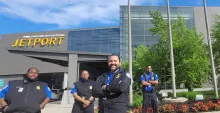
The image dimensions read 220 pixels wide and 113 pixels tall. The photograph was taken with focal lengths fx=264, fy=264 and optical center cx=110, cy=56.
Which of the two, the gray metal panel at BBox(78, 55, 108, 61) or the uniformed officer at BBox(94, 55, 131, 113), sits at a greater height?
the gray metal panel at BBox(78, 55, 108, 61)

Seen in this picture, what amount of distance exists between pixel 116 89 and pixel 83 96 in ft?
10.9

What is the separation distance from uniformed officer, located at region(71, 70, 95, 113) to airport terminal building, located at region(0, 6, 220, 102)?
2195cm

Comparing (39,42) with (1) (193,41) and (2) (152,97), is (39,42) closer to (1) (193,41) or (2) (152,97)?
(1) (193,41)

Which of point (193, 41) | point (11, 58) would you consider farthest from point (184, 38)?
point (11, 58)

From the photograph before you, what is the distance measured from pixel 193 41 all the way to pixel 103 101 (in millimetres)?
20159

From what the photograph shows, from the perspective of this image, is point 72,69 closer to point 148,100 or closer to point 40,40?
point 148,100

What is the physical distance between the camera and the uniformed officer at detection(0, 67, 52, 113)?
4.63m

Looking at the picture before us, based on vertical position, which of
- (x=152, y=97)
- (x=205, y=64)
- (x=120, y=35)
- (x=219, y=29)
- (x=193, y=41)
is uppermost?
(x=120, y=35)

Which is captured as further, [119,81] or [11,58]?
[11,58]

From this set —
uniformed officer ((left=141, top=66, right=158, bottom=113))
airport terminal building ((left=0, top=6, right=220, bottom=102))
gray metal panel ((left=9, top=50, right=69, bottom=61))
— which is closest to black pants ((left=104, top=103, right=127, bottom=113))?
uniformed officer ((left=141, top=66, right=158, bottom=113))

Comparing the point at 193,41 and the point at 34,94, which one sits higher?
the point at 193,41

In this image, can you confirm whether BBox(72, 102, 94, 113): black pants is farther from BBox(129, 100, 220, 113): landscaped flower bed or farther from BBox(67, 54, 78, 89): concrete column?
BBox(67, 54, 78, 89): concrete column

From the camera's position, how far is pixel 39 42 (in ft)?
188

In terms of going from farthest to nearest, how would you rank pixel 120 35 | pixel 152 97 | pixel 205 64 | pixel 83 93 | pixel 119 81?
pixel 120 35
pixel 205 64
pixel 152 97
pixel 83 93
pixel 119 81
